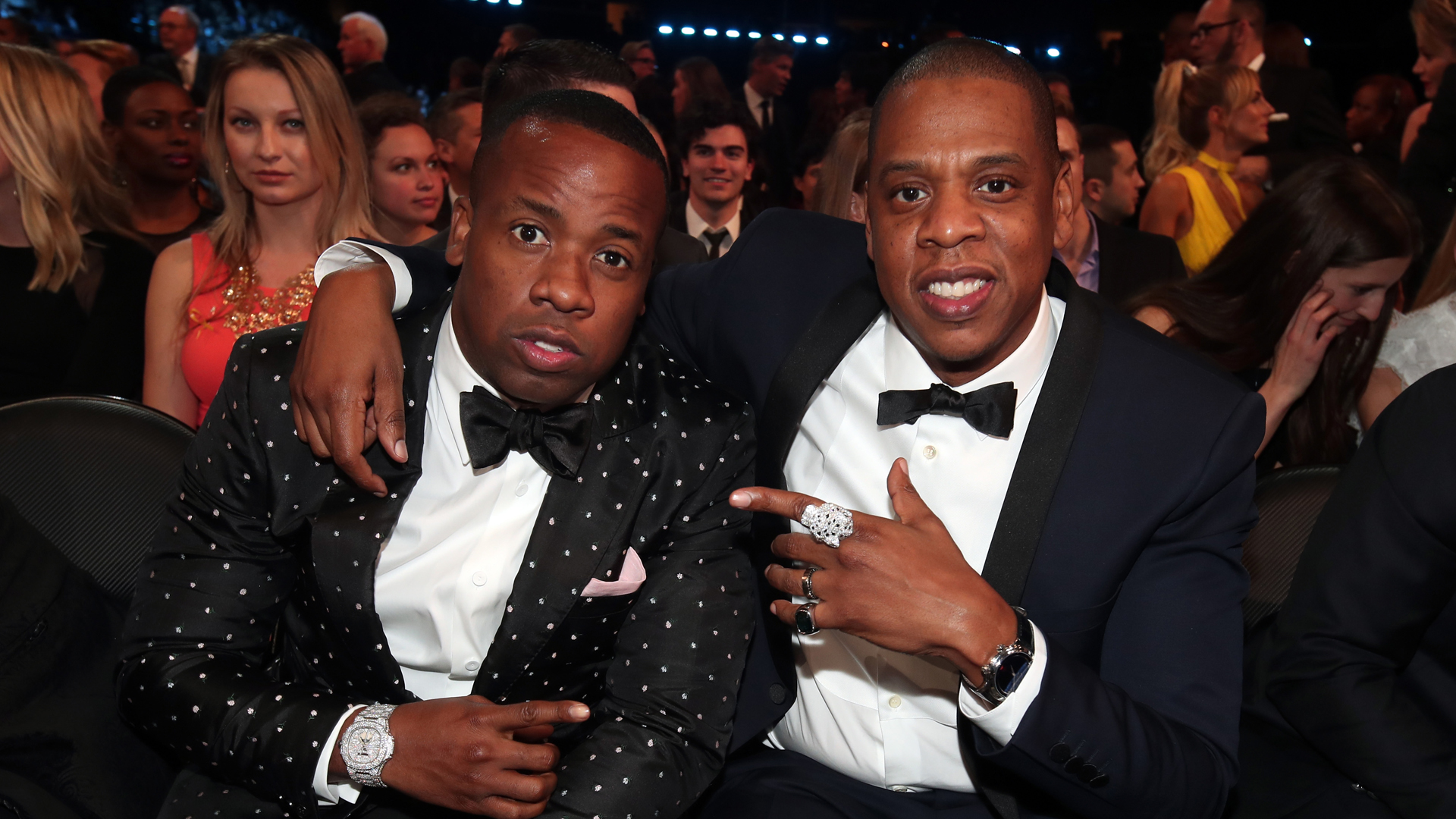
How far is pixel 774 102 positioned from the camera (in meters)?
7.80

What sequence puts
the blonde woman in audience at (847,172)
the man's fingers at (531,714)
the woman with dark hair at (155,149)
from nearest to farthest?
the man's fingers at (531,714) → the blonde woman in audience at (847,172) → the woman with dark hair at (155,149)

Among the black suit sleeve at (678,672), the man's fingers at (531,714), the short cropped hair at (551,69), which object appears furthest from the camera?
the short cropped hair at (551,69)

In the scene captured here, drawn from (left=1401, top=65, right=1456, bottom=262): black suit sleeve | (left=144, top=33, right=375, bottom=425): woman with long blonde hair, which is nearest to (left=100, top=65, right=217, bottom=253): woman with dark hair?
(left=144, top=33, right=375, bottom=425): woman with long blonde hair

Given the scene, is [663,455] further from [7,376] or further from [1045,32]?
[1045,32]

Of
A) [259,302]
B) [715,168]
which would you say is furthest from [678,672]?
[715,168]

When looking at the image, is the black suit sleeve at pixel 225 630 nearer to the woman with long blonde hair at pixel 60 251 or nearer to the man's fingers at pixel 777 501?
the man's fingers at pixel 777 501

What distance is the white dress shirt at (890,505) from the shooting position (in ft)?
5.62

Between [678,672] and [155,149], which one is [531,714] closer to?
[678,672]

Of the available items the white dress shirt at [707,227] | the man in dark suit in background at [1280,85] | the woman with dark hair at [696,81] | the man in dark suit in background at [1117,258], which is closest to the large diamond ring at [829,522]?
the man in dark suit in background at [1117,258]

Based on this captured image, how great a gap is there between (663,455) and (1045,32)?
9717 millimetres

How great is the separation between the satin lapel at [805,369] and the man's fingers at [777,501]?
0.27 metres

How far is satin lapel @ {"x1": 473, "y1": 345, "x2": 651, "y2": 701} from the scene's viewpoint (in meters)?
1.59

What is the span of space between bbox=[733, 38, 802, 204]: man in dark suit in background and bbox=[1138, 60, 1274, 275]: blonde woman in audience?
3133 millimetres

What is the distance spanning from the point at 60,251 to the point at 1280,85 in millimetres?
5760
